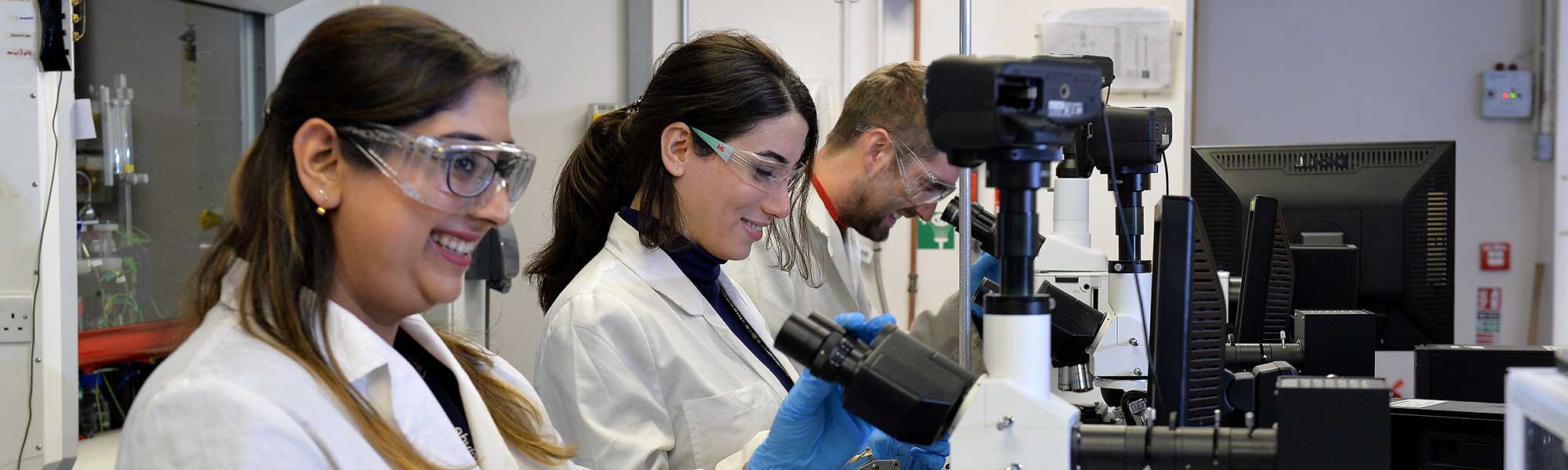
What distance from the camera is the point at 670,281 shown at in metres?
1.65

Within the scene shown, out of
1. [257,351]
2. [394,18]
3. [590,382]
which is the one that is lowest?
[590,382]

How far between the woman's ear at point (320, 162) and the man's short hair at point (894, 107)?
1.57 meters

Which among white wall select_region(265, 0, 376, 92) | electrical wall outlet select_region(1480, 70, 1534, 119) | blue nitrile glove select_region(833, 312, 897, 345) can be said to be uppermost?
white wall select_region(265, 0, 376, 92)

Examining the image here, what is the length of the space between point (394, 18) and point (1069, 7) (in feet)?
11.5

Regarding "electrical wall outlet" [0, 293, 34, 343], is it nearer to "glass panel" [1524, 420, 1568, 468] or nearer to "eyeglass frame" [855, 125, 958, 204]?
"eyeglass frame" [855, 125, 958, 204]

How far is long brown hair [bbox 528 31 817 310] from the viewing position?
65.9 inches

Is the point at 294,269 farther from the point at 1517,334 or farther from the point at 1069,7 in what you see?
the point at 1517,334

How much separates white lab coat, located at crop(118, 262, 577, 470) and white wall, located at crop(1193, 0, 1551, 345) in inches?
168

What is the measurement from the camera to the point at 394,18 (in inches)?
42.2

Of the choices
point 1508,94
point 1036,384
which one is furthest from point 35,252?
point 1508,94

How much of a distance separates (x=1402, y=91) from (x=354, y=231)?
4.56 meters

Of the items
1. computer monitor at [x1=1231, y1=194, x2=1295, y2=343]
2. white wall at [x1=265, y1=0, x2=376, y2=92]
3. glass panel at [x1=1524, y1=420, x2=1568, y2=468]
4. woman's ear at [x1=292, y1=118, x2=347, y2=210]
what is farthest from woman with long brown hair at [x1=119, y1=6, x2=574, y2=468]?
white wall at [x1=265, y1=0, x2=376, y2=92]

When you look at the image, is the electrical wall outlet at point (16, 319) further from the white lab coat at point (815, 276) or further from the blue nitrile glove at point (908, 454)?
the blue nitrile glove at point (908, 454)

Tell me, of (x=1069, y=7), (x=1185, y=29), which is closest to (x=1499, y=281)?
(x=1185, y=29)
